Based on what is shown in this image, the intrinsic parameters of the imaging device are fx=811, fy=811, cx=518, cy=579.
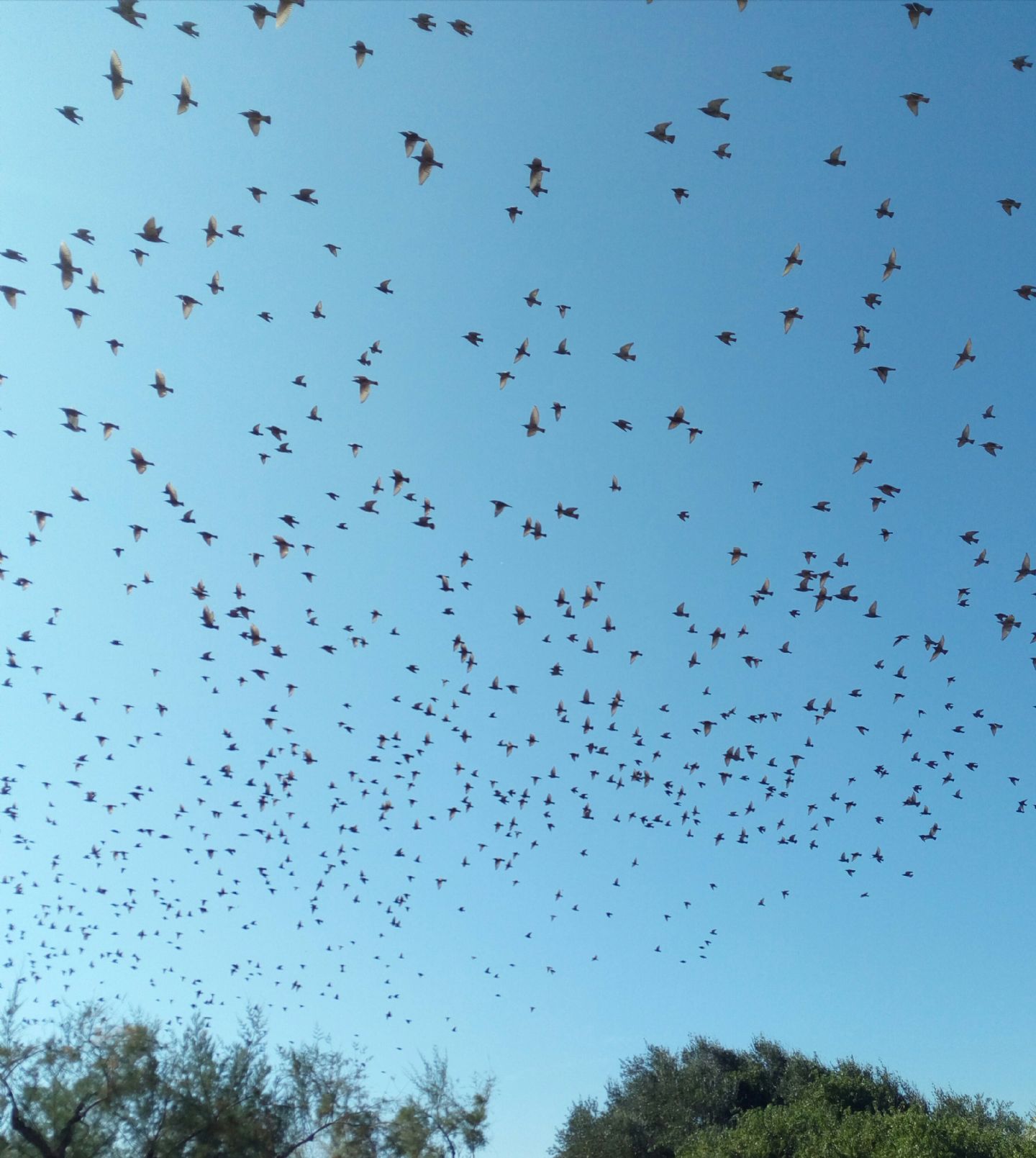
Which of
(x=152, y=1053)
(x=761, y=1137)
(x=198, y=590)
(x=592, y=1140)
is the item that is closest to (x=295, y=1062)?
→ (x=152, y=1053)

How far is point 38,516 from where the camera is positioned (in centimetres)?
2073

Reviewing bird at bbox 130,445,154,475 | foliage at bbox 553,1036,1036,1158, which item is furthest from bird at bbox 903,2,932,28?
foliage at bbox 553,1036,1036,1158

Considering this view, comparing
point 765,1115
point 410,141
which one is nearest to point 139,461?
point 410,141

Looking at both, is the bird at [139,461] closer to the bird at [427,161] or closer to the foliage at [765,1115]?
the bird at [427,161]

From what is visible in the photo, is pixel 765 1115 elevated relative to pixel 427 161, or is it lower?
lower

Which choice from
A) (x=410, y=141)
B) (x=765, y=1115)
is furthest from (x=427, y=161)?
(x=765, y=1115)

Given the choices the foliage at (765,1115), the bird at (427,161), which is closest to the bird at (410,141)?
the bird at (427,161)

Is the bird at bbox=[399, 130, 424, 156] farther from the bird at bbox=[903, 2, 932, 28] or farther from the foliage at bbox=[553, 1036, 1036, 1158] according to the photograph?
the foliage at bbox=[553, 1036, 1036, 1158]

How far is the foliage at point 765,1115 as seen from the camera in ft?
96.1

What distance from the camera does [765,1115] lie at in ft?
117

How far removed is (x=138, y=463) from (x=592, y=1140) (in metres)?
41.9

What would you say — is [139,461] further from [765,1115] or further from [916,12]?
[765,1115]

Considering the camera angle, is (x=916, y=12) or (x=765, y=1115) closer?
(x=916, y=12)

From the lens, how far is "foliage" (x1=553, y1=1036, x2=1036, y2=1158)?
96.1ft
